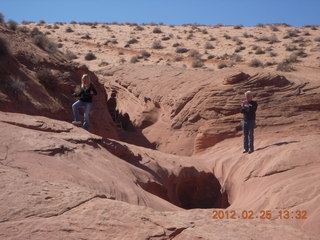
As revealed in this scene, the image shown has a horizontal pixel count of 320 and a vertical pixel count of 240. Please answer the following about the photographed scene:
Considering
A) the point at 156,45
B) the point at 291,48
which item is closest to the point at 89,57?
the point at 156,45

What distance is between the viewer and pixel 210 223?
138 inches

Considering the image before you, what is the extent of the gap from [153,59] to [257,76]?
1503cm

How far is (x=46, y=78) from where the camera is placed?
10.3 meters

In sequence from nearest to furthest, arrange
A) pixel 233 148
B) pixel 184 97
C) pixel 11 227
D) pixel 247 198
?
pixel 11 227
pixel 247 198
pixel 233 148
pixel 184 97

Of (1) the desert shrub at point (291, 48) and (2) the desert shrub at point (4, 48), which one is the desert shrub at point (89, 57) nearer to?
(1) the desert shrub at point (291, 48)

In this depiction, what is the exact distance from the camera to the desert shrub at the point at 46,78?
1030 cm

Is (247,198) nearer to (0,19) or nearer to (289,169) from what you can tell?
(289,169)

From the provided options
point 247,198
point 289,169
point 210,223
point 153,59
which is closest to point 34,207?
point 210,223

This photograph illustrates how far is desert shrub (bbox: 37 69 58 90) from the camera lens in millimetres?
10305
